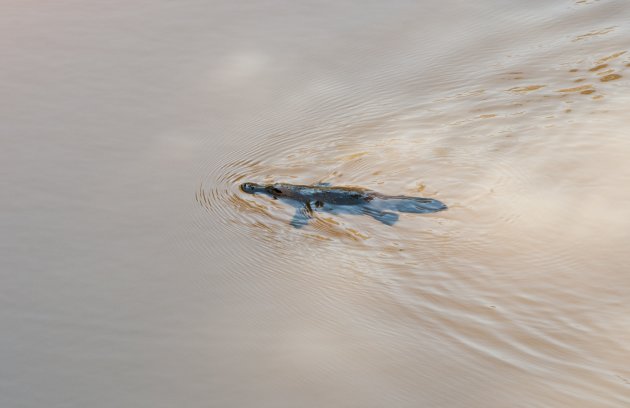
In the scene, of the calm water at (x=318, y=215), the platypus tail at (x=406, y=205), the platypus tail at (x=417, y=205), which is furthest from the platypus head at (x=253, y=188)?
the platypus tail at (x=417, y=205)

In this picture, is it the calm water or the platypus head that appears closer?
the calm water

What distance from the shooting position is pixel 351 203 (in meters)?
6.25

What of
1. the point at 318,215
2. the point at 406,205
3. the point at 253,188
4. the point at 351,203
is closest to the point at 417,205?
the point at 406,205

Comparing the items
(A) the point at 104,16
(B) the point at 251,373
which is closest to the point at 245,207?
(B) the point at 251,373

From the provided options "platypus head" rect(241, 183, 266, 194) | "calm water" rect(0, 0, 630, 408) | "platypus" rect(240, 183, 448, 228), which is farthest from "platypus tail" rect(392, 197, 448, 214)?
"platypus head" rect(241, 183, 266, 194)

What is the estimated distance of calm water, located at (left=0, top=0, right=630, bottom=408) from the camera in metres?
4.77

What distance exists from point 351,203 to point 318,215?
0.29m

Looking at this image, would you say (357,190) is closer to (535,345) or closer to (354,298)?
(354,298)

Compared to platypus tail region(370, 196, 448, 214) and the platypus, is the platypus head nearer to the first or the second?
the platypus

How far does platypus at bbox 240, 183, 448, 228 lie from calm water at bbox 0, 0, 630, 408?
0.31ft

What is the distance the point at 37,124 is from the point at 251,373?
3.81 meters

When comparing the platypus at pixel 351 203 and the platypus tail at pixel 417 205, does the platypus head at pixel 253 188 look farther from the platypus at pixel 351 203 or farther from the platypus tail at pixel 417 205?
the platypus tail at pixel 417 205

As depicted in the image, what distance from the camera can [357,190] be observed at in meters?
6.34

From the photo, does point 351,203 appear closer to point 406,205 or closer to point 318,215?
point 318,215
